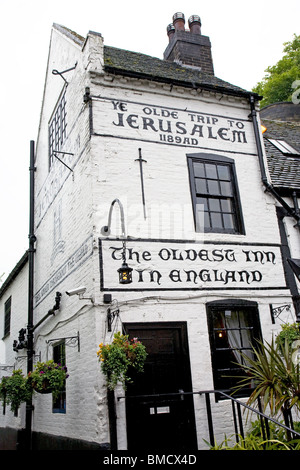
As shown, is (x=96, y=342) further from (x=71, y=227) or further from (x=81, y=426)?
(x=71, y=227)

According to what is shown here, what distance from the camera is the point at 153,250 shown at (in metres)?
8.25

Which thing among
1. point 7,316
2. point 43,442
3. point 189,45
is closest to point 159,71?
point 189,45

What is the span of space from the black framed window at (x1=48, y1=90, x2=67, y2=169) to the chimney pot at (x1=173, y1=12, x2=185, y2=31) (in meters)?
4.35

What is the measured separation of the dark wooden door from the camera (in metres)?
7.14

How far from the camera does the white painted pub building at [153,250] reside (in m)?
7.48

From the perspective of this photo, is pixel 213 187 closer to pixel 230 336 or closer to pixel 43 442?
pixel 230 336

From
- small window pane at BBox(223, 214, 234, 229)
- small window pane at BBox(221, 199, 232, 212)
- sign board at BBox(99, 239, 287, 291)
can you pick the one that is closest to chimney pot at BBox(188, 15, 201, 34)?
small window pane at BBox(221, 199, 232, 212)

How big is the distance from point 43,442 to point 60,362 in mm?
1924

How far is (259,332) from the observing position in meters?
8.48

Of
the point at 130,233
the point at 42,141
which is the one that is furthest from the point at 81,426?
the point at 42,141

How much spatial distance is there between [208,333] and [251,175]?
3.88 meters

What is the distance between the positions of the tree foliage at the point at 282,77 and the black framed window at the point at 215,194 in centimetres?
1654

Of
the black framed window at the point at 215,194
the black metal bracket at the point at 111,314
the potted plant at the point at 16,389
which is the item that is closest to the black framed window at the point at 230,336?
the black framed window at the point at 215,194

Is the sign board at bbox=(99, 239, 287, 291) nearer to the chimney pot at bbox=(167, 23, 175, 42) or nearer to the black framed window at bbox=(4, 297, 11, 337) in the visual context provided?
the chimney pot at bbox=(167, 23, 175, 42)
